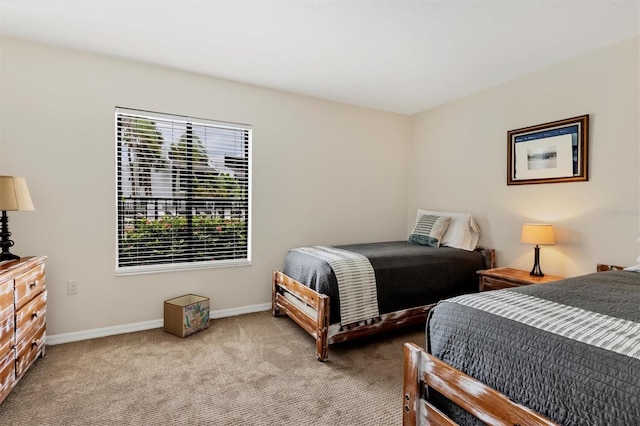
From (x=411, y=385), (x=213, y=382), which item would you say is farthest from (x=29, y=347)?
(x=411, y=385)

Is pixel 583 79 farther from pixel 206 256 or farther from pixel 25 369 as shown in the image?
pixel 25 369

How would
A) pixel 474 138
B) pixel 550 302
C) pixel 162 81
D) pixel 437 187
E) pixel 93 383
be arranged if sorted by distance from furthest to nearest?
pixel 437 187
pixel 474 138
pixel 162 81
pixel 93 383
pixel 550 302

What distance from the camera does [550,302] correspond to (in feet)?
4.74

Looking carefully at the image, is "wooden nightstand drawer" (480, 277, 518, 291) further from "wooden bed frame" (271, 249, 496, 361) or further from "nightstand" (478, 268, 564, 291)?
"wooden bed frame" (271, 249, 496, 361)

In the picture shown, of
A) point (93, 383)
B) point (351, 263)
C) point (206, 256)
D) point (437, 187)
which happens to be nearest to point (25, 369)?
point (93, 383)

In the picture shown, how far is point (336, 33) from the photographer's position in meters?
2.38

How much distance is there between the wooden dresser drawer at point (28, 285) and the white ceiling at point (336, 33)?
5.64ft

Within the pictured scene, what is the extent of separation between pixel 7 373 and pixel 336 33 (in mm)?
2943

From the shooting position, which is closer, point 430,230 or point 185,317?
point 185,317

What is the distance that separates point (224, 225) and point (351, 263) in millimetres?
1482

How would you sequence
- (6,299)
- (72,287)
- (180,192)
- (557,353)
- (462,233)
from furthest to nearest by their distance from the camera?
(462,233)
(180,192)
(72,287)
(6,299)
(557,353)

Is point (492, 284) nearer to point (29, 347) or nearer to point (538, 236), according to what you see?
point (538, 236)

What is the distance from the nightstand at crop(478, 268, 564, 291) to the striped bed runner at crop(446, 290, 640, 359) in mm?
1336

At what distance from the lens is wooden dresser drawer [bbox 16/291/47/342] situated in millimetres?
1980
